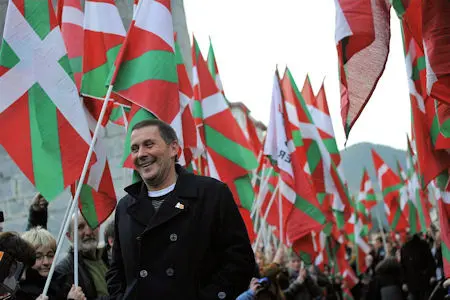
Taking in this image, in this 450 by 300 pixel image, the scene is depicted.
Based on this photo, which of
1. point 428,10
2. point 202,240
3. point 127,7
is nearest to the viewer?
point 202,240

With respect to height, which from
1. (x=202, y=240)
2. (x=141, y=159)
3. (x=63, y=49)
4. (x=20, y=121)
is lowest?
(x=202, y=240)

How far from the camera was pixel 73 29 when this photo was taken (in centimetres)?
779

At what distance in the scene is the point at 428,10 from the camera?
4738 mm

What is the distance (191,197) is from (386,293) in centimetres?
975

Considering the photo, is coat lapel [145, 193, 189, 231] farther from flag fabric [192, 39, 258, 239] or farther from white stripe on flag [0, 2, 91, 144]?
flag fabric [192, 39, 258, 239]

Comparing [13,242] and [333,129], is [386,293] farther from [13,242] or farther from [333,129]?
[13,242]

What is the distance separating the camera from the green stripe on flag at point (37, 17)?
6320mm

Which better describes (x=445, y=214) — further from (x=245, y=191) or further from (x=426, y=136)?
(x=245, y=191)

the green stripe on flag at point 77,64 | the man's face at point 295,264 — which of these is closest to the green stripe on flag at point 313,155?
the man's face at point 295,264

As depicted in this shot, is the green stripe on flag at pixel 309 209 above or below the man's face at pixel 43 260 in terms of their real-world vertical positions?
below

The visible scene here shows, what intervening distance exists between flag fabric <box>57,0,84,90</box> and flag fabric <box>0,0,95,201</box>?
128 centimetres

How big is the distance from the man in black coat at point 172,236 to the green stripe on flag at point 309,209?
6.66 m

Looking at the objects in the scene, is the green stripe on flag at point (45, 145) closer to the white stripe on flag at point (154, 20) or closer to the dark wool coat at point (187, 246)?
the white stripe on flag at point (154, 20)

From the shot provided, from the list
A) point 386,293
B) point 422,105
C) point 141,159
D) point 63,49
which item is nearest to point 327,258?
point 386,293
